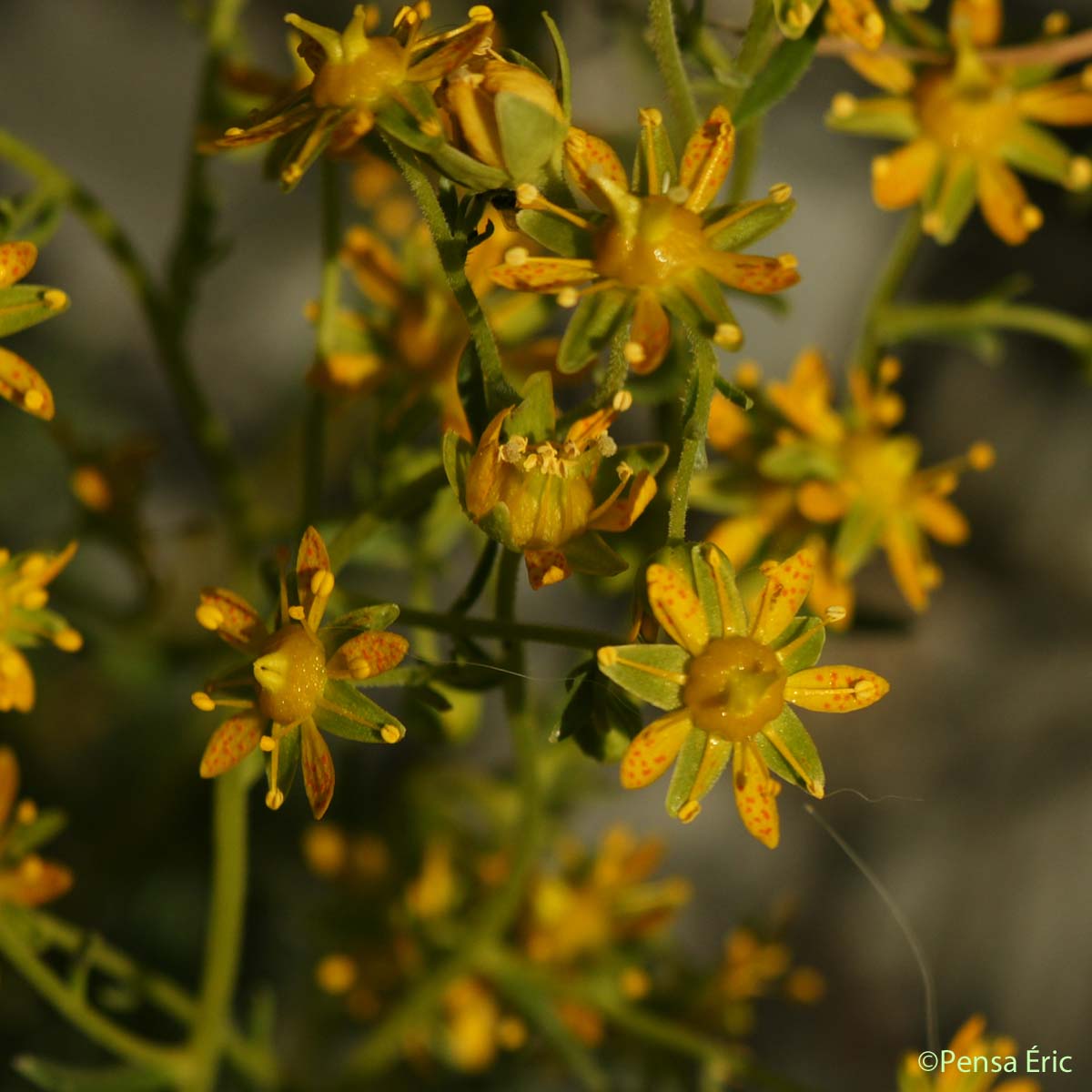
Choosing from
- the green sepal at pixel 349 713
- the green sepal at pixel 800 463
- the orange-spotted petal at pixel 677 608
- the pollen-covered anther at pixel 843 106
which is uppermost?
the pollen-covered anther at pixel 843 106

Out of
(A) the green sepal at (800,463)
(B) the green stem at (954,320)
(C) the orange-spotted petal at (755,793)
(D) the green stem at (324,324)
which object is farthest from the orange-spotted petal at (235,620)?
(B) the green stem at (954,320)

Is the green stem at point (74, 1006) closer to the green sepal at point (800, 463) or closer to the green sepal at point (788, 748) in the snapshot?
the green sepal at point (788, 748)

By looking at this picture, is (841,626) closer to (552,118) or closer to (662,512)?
(662,512)

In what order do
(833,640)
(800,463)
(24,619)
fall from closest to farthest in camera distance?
(24,619) < (800,463) < (833,640)

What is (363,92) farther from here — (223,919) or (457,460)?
(223,919)

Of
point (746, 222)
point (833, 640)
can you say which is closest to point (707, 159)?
point (746, 222)
